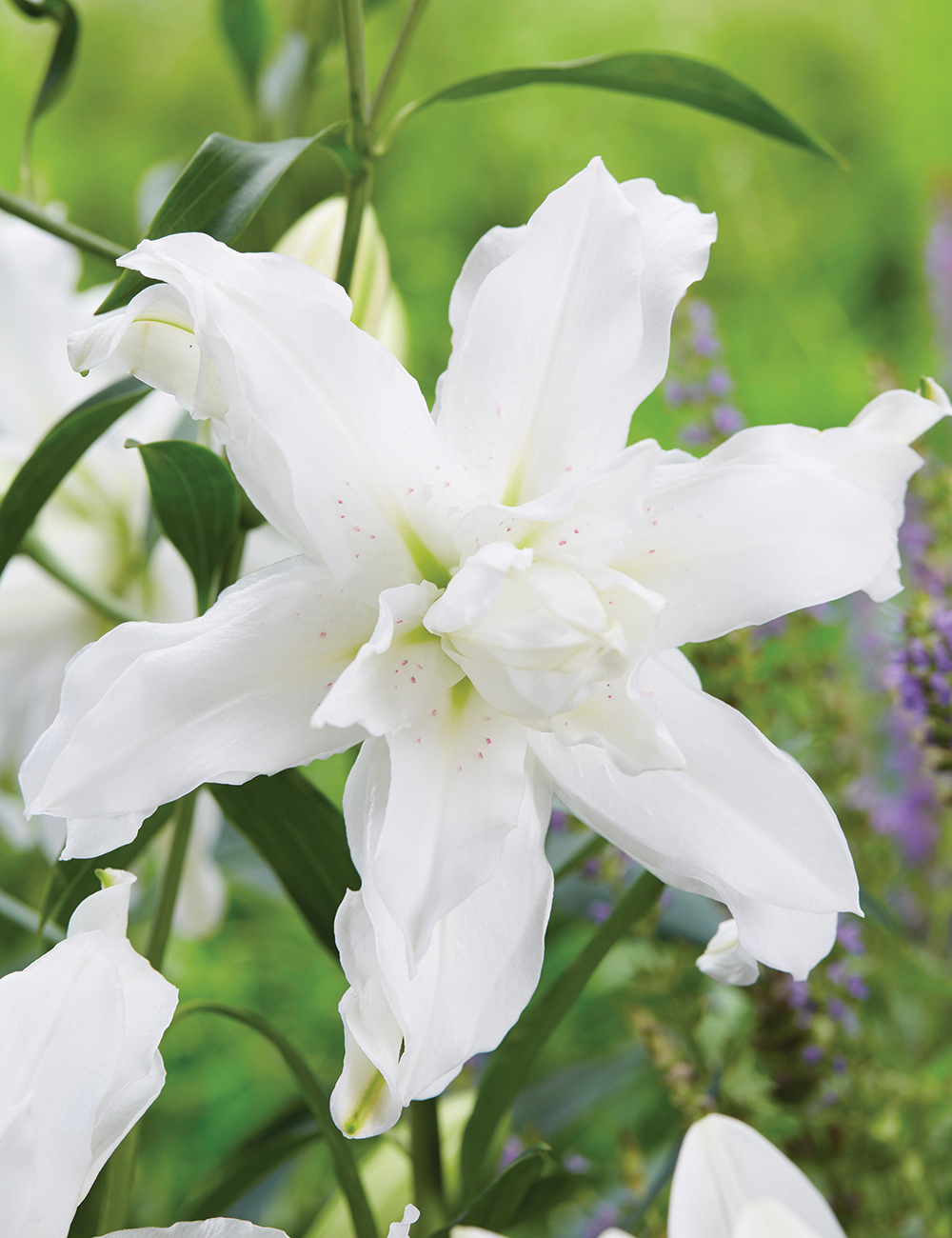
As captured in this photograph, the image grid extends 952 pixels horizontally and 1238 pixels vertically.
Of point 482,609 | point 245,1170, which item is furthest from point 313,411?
point 245,1170

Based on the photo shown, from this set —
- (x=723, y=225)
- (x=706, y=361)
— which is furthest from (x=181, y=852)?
(x=723, y=225)

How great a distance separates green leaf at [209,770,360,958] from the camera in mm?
289

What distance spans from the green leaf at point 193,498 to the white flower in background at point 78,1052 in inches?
3.7

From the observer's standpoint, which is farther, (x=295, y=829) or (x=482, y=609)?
(x=295, y=829)

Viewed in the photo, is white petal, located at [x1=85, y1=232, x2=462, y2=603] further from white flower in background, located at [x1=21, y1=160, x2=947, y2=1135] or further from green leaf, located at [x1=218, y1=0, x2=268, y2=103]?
green leaf, located at [x1=218, y1=0, x2=268, y2=103]

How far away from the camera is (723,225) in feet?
3.42

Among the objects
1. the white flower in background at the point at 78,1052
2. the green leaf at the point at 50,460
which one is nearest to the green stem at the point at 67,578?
the green leaf at the point at 50,460

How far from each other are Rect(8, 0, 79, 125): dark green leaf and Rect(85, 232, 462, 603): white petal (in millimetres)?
182

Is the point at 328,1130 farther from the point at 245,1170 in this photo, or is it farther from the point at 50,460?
the point at 50,460

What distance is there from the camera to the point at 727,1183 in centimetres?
22

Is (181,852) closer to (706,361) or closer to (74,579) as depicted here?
(74,579)

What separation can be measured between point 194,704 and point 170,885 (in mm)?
121

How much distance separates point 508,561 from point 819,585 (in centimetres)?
6

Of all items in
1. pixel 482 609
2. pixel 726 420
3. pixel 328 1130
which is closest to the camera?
pixel 482 609
